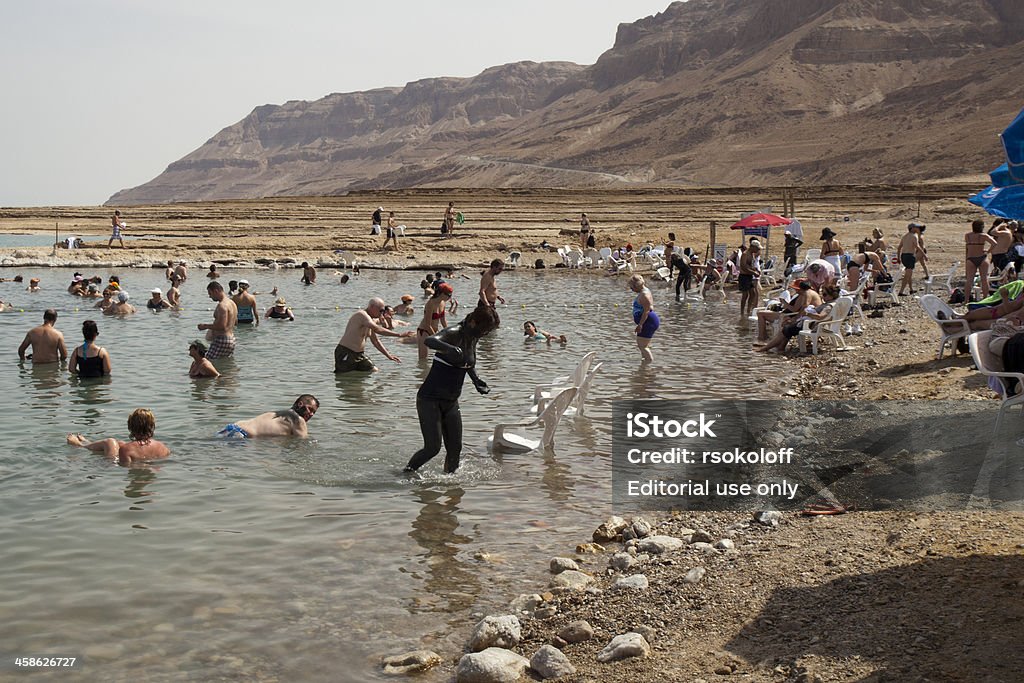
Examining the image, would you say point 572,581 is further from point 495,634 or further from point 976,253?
point 976,253

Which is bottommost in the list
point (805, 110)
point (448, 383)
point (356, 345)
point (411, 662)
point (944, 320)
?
point (411, 662)

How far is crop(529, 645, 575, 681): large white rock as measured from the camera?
4.57 metres

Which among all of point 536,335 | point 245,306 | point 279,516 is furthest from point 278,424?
point 245,306

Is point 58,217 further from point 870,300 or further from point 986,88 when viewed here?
point 986,88

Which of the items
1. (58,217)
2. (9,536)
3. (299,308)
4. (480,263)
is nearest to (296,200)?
(58,217)

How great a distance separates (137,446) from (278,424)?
139cm

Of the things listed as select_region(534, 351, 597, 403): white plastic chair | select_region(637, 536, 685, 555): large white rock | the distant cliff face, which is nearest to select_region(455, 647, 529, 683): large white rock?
select_region(637, 536, 685, 555): large white rock

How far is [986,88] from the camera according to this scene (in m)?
111

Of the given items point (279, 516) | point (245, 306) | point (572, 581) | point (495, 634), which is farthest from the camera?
point (245, 306)

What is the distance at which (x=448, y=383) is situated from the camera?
7.89 meters

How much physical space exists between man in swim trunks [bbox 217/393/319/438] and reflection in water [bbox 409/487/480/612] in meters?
2.34

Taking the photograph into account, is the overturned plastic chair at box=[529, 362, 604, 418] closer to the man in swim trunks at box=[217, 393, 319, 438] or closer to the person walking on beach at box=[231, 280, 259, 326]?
the man in swim trunks at box=[217, 393, 319, 438]

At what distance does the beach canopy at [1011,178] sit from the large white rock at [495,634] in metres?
4.08

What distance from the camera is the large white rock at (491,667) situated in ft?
15.2
